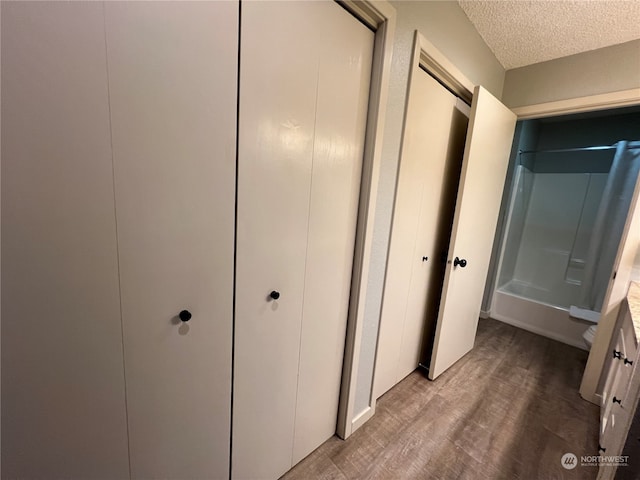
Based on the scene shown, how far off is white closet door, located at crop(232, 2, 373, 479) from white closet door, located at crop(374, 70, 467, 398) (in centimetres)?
37

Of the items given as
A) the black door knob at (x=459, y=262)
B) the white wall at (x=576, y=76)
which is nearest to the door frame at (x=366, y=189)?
the black door knob at (x=459, y=262)

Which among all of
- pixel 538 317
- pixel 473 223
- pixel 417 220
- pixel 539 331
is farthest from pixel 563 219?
pixel 417 220

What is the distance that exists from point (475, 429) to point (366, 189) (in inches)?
60.4

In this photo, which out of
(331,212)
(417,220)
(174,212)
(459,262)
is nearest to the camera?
(174,212)

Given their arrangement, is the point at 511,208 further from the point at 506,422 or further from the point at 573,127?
the point at 506,422

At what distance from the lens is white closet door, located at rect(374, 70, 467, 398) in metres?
1.37

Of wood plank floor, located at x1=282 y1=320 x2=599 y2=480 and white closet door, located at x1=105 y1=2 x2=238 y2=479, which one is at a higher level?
white closet door, located at x1=105 y1=2 x2=238 y2=479

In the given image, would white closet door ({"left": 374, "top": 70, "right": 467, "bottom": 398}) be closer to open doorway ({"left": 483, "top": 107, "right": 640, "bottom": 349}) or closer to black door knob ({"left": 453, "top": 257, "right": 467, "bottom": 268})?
black door knob ({"left": 453, "top": 257, "right": 467, "bottom": 268})

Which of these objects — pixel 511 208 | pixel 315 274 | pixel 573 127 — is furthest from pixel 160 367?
pixel 573 127

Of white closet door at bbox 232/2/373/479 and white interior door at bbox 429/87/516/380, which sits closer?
white closet door at bbox 232/2/373/479

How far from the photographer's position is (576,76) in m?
1.70

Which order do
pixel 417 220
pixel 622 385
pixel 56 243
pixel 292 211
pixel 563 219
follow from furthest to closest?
pixel 563 219 < pixel 417 220 < pixel 622 385 < pixel 292 211 < pixel 56 243

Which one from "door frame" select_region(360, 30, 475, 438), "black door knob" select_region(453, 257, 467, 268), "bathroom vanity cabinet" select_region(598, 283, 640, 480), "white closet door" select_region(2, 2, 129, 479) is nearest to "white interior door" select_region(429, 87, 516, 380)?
"black door knob" select_region(453, 257, 467, 268)

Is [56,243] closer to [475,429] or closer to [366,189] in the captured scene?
[366,189]
